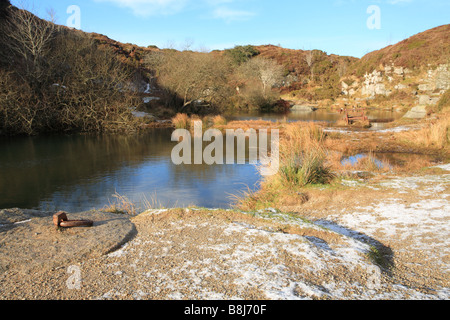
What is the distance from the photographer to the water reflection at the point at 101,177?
8.20 metres

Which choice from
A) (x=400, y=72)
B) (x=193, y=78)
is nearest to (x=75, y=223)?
(x=193, y=78)

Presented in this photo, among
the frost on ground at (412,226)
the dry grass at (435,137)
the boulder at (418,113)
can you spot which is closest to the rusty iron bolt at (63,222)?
the frost on ground at (412,226)

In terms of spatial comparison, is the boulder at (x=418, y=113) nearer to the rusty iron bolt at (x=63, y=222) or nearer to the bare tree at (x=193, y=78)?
the bare tree at (x=193, y=78)

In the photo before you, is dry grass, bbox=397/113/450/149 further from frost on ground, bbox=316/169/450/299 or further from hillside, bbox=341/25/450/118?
hillside, bbox=341/25/450/118

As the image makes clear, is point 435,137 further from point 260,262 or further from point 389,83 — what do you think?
point 389,83

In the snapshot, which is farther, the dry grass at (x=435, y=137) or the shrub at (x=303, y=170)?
the dry grass at (x=435, y=137)

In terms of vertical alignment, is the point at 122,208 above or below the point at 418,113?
below

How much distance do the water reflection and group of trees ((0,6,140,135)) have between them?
263 cm

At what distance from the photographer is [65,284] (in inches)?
111

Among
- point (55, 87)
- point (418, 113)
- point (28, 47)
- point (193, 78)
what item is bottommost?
point (418, 113)

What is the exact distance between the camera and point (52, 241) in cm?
368

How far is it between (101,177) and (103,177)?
0.20 ft
